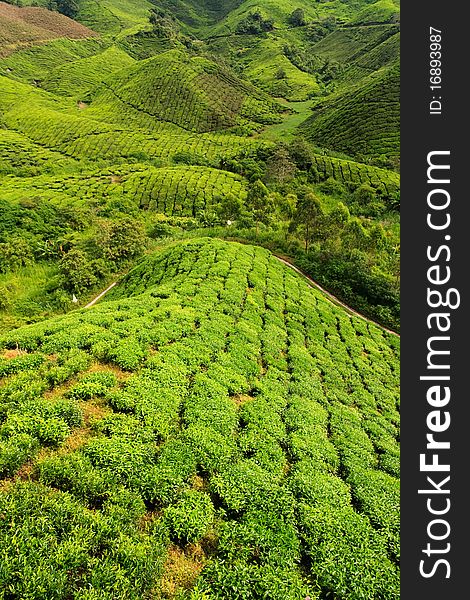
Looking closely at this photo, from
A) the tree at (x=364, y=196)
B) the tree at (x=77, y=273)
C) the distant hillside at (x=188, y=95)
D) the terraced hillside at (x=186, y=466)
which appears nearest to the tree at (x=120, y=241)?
the tree at (x=77, y=273)

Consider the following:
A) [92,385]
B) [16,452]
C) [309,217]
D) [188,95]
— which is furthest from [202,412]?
[188,95]

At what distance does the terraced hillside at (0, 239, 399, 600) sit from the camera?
29.1 ft

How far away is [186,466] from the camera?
469 inches

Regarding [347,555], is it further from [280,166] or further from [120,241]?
[280,166]

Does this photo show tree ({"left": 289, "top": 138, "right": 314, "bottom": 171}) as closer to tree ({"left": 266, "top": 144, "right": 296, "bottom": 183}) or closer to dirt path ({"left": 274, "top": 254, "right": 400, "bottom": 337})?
tree ({"left": 266, "top": 144, "right": 296, "bottom": 183})

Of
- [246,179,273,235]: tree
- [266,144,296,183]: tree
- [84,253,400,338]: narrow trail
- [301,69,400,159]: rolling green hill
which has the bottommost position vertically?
[84,253,400,338]: narrow trail

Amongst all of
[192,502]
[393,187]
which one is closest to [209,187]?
[393,187]

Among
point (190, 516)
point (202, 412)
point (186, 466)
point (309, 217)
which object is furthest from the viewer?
point (309, 217)

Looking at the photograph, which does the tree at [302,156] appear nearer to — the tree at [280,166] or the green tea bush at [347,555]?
the tree at [280,166]

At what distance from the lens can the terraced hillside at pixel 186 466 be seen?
888 cm

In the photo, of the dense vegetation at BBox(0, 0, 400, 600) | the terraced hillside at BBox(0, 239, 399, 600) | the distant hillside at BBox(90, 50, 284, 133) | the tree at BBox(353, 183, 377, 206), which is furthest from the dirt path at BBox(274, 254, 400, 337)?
the distant hillside at BBox(90, 50, 284, 133)

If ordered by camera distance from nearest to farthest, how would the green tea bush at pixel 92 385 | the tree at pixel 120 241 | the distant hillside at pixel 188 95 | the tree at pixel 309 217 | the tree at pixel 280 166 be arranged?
the green tea bush at pixel 92 385 < the tree at pixel 309 217 < the tree at pixel 120 241 < the tree at pixel 280 166 < the distant hillside at pixel 188 95

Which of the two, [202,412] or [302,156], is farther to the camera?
[302,156]

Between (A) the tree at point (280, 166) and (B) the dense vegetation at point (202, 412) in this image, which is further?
(A) the tree at point (280, 166)
